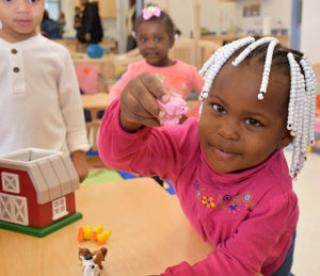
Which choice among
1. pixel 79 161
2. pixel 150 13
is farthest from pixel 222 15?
pixel 79 161

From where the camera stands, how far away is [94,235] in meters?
0.79

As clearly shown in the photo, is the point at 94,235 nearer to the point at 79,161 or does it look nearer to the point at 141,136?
the point at 141,136

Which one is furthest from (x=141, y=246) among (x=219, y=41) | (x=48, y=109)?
(x=219, y=41)

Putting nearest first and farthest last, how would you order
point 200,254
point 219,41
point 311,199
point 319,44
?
point 200,254, point 311,199, point 319,44, point 219,41

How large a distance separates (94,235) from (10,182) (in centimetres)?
19

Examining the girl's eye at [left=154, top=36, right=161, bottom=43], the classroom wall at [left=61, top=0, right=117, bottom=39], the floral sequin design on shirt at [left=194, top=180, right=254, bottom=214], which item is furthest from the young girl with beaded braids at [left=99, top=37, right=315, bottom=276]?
the classroom wall at [left=61, top=0, right=117, bottom=39]

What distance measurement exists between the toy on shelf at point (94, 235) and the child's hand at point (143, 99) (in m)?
0.23

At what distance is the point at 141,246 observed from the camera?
2.50 ft

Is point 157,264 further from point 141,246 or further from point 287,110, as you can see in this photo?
point 287,110

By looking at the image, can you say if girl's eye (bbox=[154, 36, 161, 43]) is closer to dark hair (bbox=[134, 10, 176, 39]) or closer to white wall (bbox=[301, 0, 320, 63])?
dark hair (bbox=[134, 10, 176, 39])

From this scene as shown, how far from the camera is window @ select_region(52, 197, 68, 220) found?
2.76 ft

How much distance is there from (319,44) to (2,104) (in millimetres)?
2261

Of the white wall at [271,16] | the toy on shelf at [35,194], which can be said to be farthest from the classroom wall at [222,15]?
the toy on shelf at [35,194]

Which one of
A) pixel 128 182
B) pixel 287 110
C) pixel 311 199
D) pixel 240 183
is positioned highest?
pixel 287 110
